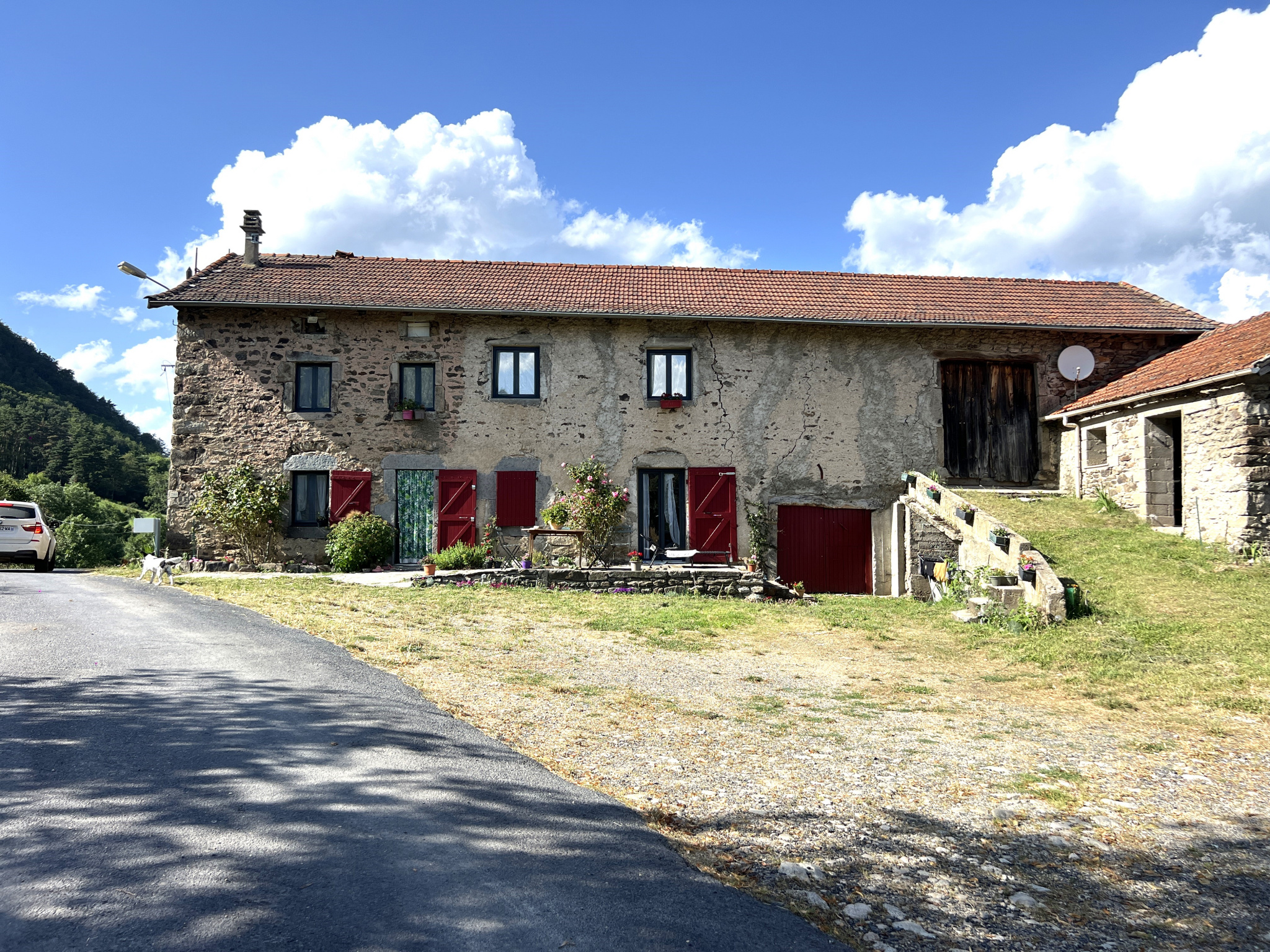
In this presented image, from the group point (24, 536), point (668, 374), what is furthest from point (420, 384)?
point (24, 536)

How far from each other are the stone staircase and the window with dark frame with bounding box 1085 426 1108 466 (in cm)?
552

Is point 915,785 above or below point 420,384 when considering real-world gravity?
below

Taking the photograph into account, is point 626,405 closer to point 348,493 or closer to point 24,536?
point 348,493

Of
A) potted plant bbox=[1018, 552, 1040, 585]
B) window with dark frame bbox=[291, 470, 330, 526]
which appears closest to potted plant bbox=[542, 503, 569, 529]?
window with dark frame bbox=[291, 470, 330, 526]

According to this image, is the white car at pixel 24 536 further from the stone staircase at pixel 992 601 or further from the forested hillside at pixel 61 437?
the forested hillside at pixel 61 437

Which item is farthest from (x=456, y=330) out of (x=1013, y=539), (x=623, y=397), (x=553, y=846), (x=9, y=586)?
(x=553, y=846)

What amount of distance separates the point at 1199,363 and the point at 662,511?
8624mm

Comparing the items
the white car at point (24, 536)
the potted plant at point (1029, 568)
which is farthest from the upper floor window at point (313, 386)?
the potted plant at point (1029, 568)

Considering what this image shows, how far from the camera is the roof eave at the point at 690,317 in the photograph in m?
13.7

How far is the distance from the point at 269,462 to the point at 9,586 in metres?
4.60

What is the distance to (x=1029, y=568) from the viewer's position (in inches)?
337

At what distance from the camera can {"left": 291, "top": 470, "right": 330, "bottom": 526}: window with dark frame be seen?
14.1m

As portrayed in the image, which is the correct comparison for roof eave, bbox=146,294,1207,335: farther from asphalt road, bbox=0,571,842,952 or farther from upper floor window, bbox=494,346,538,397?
asphalt road, bbox=0,571,842,952

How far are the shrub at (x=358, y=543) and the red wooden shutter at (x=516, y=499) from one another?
2.02 meters
